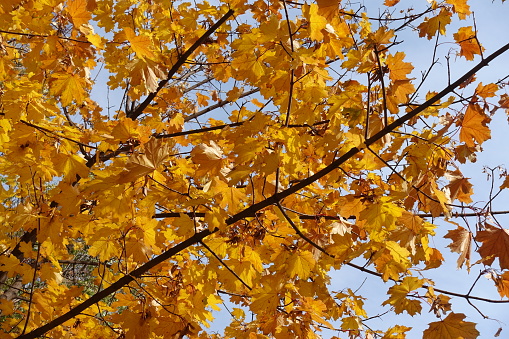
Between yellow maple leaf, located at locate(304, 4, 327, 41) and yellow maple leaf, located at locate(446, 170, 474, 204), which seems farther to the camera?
yellow maple leaf, located at locate(446, 170, 474, 204)

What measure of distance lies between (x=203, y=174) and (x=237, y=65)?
879 mm

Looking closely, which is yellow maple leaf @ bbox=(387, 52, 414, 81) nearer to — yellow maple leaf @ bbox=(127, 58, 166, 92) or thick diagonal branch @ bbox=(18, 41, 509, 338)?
thick diagonal branch @ bbox=(18, 41, 509, 338)

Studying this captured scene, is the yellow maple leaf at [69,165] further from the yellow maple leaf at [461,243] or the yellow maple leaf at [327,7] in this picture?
the yellow maple leaf at [461,243]

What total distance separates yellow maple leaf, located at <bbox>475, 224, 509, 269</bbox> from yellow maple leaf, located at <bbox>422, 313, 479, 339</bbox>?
15.2 inches

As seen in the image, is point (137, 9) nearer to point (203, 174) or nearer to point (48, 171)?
point (48, 171)

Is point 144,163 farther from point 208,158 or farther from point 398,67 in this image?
point 398,67

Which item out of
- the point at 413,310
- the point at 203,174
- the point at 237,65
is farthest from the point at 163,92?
the point at 413,310

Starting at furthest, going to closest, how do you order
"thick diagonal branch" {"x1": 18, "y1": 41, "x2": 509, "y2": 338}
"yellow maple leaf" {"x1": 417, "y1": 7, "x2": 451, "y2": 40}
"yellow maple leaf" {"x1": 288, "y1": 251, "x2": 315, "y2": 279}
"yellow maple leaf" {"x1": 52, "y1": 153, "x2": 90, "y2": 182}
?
"yellow maple leaf" {"x1": 417, "y1": 7, "x2": 451, "y2": 40} < "yellow maple leaf" {"x1": 52, "y1": 153, "x2": 90, "y2": 182} < "yellow maple leaf" {"x1": 288, "y1": 251, "x2": 315, "y2": 279} < "thick diagonal branch" {"x1": 18, "y1": 41, "x2": 509, "y2": 338}

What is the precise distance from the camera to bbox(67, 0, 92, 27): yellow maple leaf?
2488 millimetres

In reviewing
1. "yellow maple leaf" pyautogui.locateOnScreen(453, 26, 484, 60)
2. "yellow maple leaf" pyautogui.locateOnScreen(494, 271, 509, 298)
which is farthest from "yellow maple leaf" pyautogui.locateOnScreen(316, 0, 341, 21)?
"yellow maple leaf" pyautogui.locateOnScreen(494, 271, 509, 298)

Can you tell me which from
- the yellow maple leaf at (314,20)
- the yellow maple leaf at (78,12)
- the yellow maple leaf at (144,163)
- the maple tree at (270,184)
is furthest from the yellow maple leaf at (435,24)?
the yellow maple leaf at (78,12)

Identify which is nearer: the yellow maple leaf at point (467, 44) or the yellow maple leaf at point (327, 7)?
the yellow maple leaf at point (327, 7)

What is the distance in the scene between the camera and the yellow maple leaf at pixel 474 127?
2098 millimetres

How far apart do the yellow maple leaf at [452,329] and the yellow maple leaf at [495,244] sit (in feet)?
1.27
